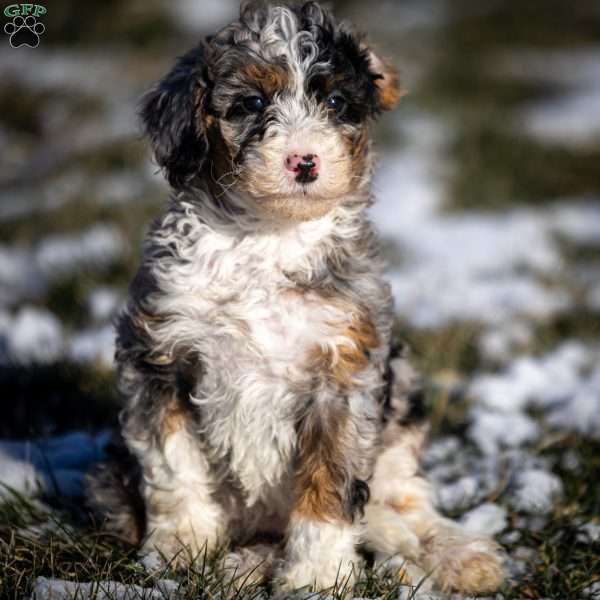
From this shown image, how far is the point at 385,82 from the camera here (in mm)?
3809

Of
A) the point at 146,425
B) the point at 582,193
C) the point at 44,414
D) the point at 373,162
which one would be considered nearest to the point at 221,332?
the point at 146,425

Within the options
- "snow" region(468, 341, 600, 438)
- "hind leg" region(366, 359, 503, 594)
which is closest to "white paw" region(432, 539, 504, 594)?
"hind leg" region(366, 359, 503, 594)

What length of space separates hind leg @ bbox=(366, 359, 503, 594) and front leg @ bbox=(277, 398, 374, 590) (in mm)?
406

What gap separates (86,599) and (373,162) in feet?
6.64

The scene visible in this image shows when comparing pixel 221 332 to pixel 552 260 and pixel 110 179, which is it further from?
pixel 110 179

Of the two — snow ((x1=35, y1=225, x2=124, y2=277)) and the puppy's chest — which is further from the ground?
the puppy's chest

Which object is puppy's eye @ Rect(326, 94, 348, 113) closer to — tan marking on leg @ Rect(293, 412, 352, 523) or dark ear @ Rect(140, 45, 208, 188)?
dark ear @ Rect(140, 45, 208, 188)

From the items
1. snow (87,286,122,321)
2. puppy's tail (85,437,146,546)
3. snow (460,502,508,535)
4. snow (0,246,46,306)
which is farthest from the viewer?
snow (0,246,46,306)

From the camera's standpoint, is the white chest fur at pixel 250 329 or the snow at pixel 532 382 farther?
the snow at pixel 532 382

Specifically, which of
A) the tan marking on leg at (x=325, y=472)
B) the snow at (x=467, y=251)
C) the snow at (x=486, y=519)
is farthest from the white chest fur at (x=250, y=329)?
the snow at (x=467, y=251)

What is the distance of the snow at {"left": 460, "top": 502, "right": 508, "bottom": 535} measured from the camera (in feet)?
13.3

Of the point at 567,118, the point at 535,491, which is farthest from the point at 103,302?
the point at 567,118

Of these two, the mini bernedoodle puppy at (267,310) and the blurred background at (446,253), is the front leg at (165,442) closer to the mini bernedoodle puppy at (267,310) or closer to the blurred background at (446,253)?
the mini bernedoodle puppy at (267,310)

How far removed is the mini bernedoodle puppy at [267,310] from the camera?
331 cm
